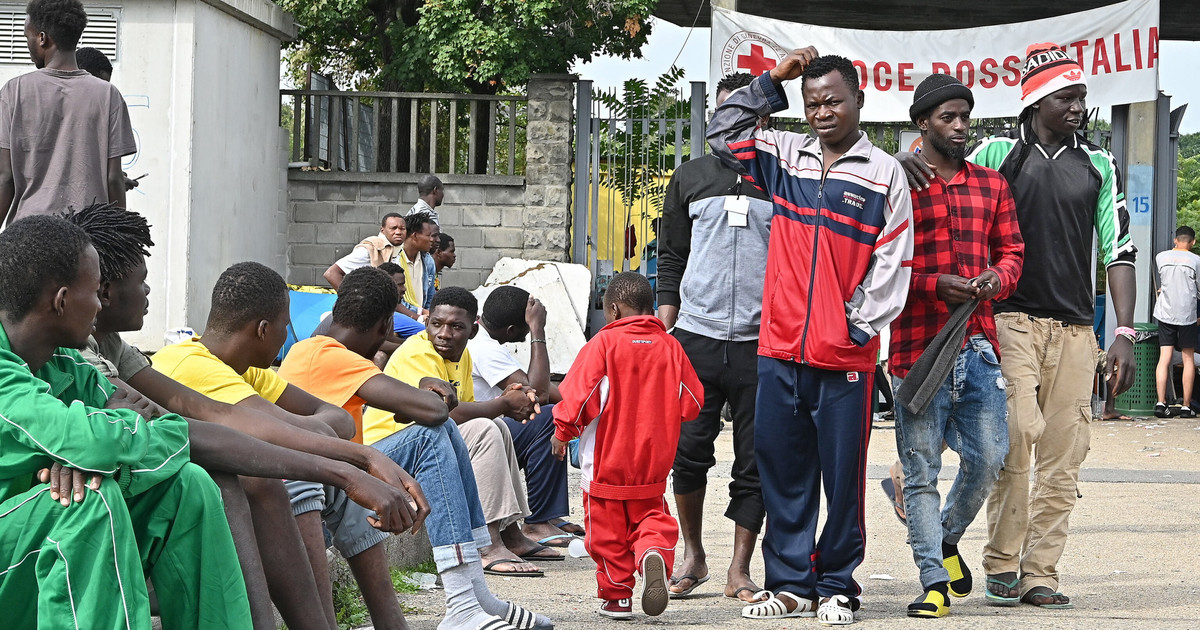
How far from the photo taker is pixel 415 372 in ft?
16.3

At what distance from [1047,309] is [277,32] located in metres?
9.29

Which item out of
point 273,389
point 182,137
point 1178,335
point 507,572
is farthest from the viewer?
point 1178,335

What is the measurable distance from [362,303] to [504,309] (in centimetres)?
168

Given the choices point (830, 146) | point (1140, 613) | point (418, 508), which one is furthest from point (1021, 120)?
point (418, 508)

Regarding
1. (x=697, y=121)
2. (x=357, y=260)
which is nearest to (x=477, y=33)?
(x=697, y=121)

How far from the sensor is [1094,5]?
15219mm

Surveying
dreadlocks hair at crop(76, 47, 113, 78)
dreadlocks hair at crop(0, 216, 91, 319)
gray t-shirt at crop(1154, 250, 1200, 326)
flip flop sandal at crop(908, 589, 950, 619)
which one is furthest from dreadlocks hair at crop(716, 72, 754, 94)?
gray t-shirt at crop(1154, 250, 1200, 326)

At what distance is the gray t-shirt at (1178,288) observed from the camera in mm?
13234

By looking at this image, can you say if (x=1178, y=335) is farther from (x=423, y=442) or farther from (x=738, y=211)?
(x=423, y=442)

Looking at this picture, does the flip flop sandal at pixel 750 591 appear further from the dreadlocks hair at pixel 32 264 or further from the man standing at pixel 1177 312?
the man standing at pixel 1177 312

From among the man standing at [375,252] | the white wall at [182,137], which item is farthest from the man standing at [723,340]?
the white wall at [182,137]

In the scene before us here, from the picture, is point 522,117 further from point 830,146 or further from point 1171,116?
point 830,146

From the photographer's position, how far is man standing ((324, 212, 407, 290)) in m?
8.72

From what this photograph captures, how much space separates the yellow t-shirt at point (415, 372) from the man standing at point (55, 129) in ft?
5.00
